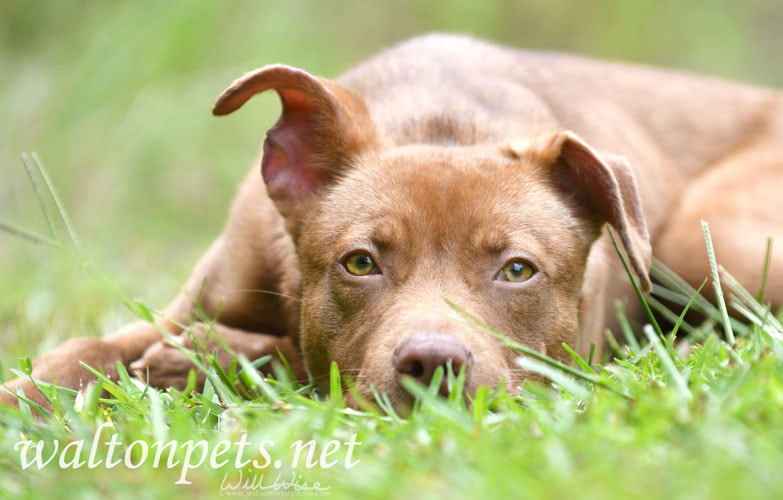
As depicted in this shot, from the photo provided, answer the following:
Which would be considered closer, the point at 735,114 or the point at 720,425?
the point at 720,425

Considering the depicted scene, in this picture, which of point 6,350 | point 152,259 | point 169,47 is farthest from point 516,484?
point 169,47

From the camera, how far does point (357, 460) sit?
2.30 metres

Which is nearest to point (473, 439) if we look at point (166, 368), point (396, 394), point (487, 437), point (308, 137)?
point (487, 437)

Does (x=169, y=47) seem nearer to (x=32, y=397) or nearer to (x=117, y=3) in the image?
(x=117, y=3)

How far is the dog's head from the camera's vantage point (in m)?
3.11

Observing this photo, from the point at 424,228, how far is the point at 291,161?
2.58 feet

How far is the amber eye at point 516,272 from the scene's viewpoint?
3271 mm

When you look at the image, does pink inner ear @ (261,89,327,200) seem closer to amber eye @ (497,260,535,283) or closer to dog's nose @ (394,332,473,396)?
amber eye @ (497,260,535,283)

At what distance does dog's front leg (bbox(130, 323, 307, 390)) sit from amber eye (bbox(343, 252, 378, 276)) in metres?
0.41

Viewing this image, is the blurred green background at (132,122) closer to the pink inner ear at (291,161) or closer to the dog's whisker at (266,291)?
the dog's whisker at (266,291)

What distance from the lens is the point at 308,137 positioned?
12.3 ft

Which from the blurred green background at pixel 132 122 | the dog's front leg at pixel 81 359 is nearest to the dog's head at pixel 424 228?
the dog's front leg at pixel 81 359

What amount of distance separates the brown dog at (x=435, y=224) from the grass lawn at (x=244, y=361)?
0.74 ft

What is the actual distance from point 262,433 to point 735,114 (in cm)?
402
